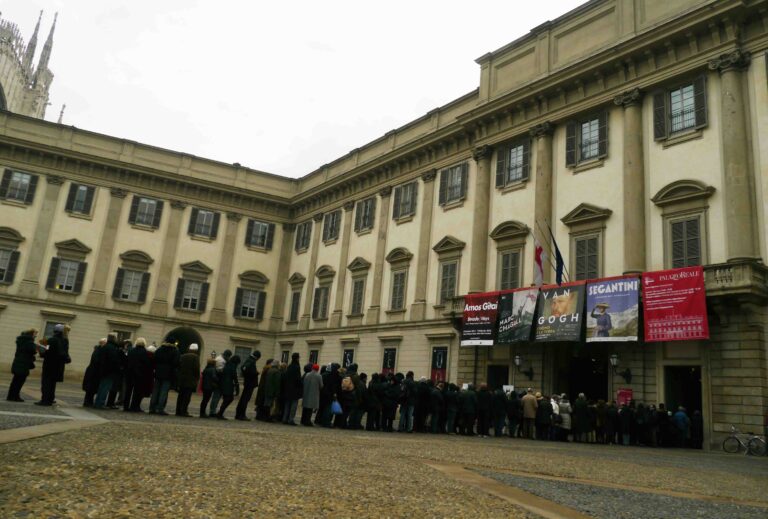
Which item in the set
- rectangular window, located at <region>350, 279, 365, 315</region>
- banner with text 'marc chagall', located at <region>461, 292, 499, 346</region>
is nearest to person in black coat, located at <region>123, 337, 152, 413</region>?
banner with text 'marc chagall', located at <region>461, 292, 499, 346</region>

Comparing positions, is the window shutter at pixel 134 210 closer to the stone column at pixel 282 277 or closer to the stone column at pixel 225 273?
the stone column at pixel 225 273

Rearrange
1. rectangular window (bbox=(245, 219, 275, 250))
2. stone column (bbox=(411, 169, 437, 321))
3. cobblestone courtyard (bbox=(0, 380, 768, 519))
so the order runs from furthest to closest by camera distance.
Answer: rectangular window (bbox=(245, 219, 275, 250)) → stone column (bbox=(411, 169, 437, 321)) → cobblestone courtyard (bbox=(0, 380, 768, 519))

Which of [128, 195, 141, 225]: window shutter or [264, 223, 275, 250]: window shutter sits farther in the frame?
[264, 223, 275, 250]: window shutter

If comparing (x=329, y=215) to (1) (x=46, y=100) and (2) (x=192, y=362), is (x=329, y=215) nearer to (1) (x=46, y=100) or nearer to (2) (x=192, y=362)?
(2) (x=192, y=362)

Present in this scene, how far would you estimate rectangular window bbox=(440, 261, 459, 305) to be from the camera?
86.7 feet

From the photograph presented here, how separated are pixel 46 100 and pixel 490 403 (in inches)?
3798

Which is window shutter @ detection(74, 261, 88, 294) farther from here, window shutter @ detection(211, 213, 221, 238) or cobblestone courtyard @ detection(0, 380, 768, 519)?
cobblestone courtyard @ detection(0, 380, 768, 519)

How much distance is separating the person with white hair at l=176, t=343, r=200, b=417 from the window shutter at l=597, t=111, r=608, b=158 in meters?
16.1

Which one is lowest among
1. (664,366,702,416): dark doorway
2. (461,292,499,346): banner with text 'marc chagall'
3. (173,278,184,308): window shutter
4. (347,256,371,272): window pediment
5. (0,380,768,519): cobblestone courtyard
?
(0,380,768,519): cobblestone courtyard

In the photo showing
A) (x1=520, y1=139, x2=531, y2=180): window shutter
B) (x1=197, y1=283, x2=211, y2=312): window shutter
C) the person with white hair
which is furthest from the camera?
(x1=197, y1=283, x2=211, y2=312): window shutter

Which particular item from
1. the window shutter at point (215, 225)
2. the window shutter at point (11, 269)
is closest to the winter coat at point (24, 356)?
the window shutter at point (11, 269)

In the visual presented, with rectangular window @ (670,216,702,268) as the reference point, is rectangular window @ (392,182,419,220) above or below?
above

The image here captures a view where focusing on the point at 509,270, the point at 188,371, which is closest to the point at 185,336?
the point at 509,270

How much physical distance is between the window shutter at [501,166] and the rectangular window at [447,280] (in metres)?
4.13
